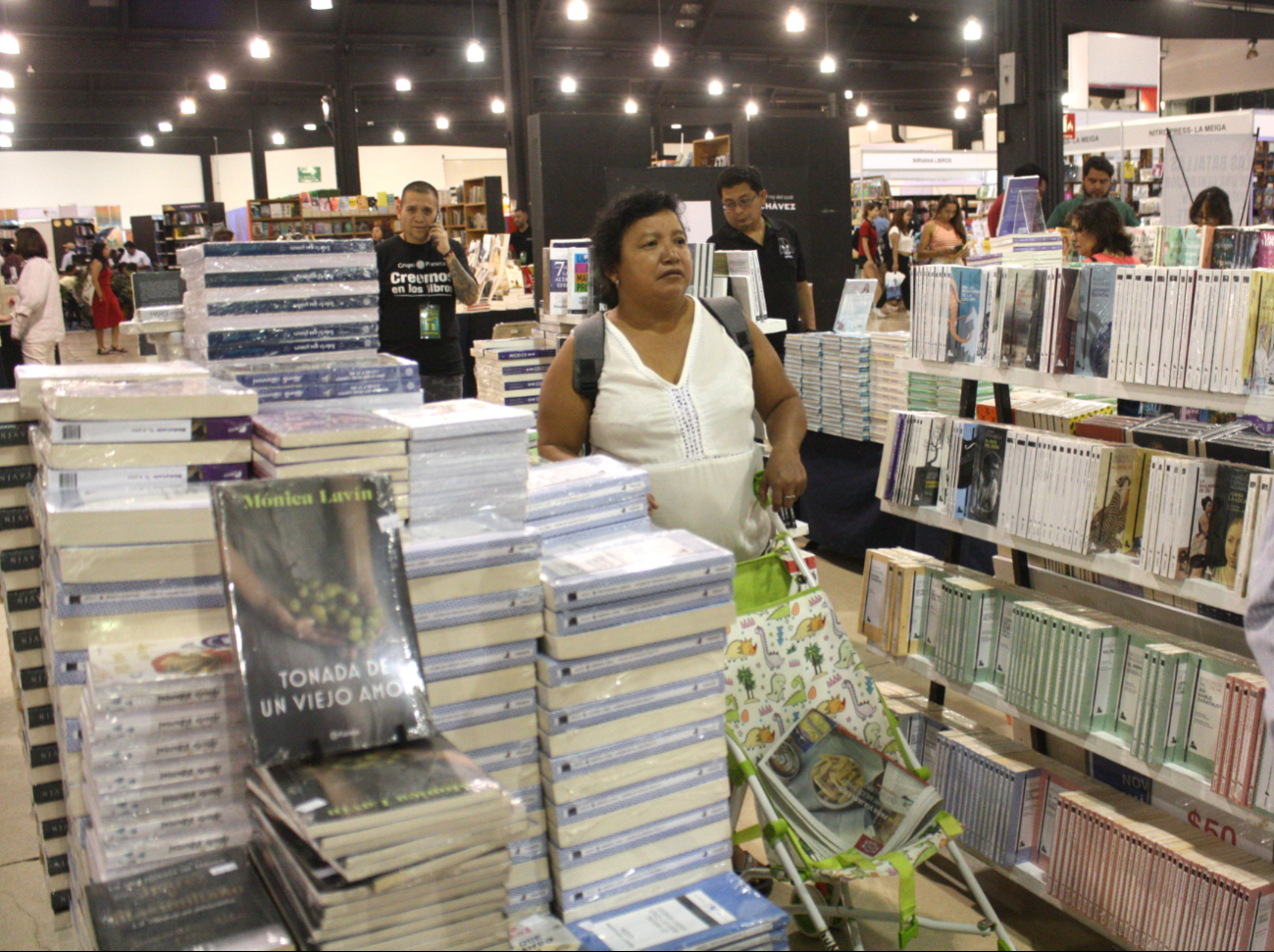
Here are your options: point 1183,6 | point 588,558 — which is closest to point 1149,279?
point 588,558

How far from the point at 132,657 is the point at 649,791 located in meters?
0.88

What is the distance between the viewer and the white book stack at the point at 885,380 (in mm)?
5328

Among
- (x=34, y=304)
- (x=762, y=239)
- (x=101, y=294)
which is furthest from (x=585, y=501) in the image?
(x=101, y=294)

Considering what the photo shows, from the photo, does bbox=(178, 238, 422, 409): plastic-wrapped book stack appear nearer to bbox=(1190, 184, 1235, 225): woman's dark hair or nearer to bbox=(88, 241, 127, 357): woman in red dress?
bbox=(1190, 184, 1235, 225): woman's dark hair

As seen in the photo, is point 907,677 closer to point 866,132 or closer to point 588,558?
point 588,558

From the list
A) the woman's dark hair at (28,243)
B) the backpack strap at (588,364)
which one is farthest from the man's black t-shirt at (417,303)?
the woman's dark hair at (28,243)

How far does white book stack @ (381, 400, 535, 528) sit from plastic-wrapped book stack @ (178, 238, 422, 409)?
1.46 ft

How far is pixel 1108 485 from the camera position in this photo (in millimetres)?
2688

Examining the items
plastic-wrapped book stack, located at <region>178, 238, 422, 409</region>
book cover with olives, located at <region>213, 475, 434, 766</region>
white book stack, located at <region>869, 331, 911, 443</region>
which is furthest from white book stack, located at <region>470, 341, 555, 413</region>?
book cover with olives, located at <region>213, 475, 434, 766</region>

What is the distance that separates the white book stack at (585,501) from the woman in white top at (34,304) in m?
8.75

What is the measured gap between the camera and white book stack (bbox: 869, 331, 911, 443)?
5328 millimetres

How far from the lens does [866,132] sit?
31672 mm

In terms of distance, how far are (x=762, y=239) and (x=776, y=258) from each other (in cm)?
13

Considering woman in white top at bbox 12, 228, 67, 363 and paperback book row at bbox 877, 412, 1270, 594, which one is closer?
paperback book row at bbox 877, 412, 1270, 594
